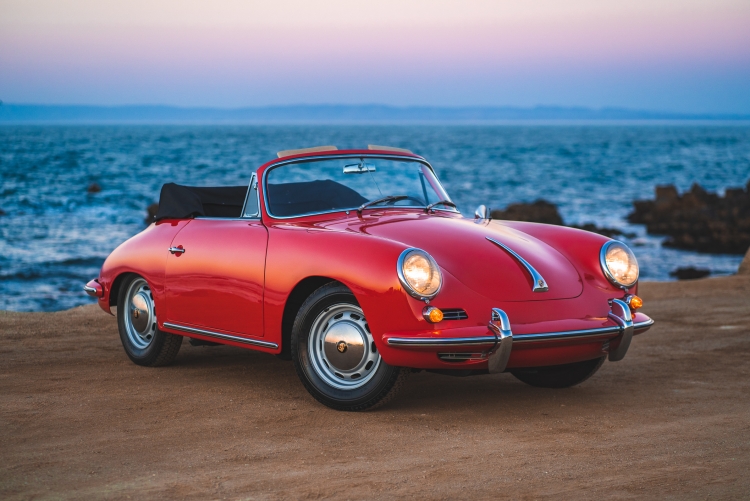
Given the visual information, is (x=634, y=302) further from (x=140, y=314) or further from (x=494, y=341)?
(x=140, y=314)

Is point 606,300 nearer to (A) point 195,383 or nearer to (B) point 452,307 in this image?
(B) point 452,307

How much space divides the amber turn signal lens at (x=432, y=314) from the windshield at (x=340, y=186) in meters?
1.53

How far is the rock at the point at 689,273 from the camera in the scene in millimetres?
17156

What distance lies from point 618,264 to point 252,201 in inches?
100

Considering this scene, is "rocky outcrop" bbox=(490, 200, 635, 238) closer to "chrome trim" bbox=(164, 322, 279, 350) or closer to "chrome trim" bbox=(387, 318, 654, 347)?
"chrome trim" bbox=(164, 322, 279, 350)

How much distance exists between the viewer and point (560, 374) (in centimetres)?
614

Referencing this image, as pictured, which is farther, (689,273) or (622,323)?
(689,273)

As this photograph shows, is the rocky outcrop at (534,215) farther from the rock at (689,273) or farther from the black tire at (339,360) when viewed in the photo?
the black tire at (339,360)

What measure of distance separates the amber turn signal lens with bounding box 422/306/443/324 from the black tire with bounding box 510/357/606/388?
128 centimetres

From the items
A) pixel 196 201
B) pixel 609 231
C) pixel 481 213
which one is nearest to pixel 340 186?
pixel 481 213

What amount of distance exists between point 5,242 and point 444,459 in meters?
18.4

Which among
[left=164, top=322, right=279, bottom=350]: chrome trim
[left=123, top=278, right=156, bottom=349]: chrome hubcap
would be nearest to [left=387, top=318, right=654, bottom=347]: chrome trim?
[left=164, top=322, right=279, bottom=350]: chrome trim

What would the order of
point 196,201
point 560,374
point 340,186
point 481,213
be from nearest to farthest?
point 560,374
point 340,186
point 481,213
point 196,201

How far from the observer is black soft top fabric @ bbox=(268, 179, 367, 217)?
621cm
